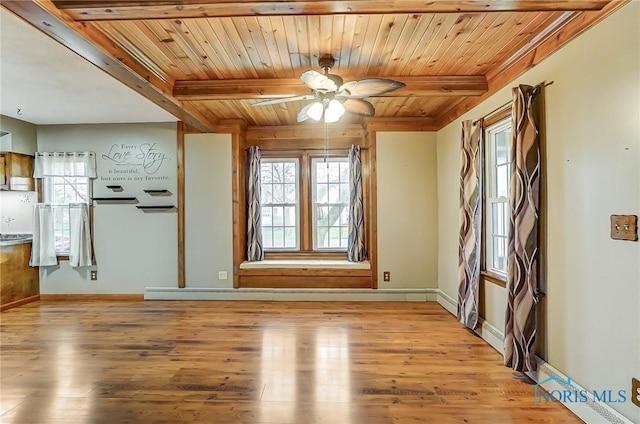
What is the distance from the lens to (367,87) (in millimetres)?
2602

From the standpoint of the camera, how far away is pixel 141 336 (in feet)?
11.0

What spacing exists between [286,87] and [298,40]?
2.44 feet

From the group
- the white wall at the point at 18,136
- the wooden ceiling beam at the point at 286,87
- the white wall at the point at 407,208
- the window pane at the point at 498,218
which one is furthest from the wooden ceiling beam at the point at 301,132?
the white wall at the point at 18,136

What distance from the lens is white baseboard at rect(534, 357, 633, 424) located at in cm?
181

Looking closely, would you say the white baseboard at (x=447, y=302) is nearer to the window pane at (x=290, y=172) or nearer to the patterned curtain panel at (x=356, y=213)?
the patterned curtain panel at (x=356, y=213)

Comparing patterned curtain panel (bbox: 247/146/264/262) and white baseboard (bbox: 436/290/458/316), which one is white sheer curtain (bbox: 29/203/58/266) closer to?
patterned curtain panel (bbox: 247/146/264/262)

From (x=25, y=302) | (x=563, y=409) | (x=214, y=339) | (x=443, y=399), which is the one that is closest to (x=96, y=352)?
(x=214, y=339)

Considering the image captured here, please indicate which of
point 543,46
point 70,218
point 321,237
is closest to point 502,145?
point 543,46

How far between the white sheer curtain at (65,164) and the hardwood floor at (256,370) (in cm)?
191

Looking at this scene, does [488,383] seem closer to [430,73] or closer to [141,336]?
[430,73]

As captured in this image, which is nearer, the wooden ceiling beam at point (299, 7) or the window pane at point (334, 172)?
the wooden ceiling beam at point (299, 7)

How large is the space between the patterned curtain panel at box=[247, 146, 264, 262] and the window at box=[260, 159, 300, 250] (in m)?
0.26

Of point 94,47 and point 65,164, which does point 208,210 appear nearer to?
point 65,164

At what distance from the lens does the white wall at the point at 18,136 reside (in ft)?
14.1
